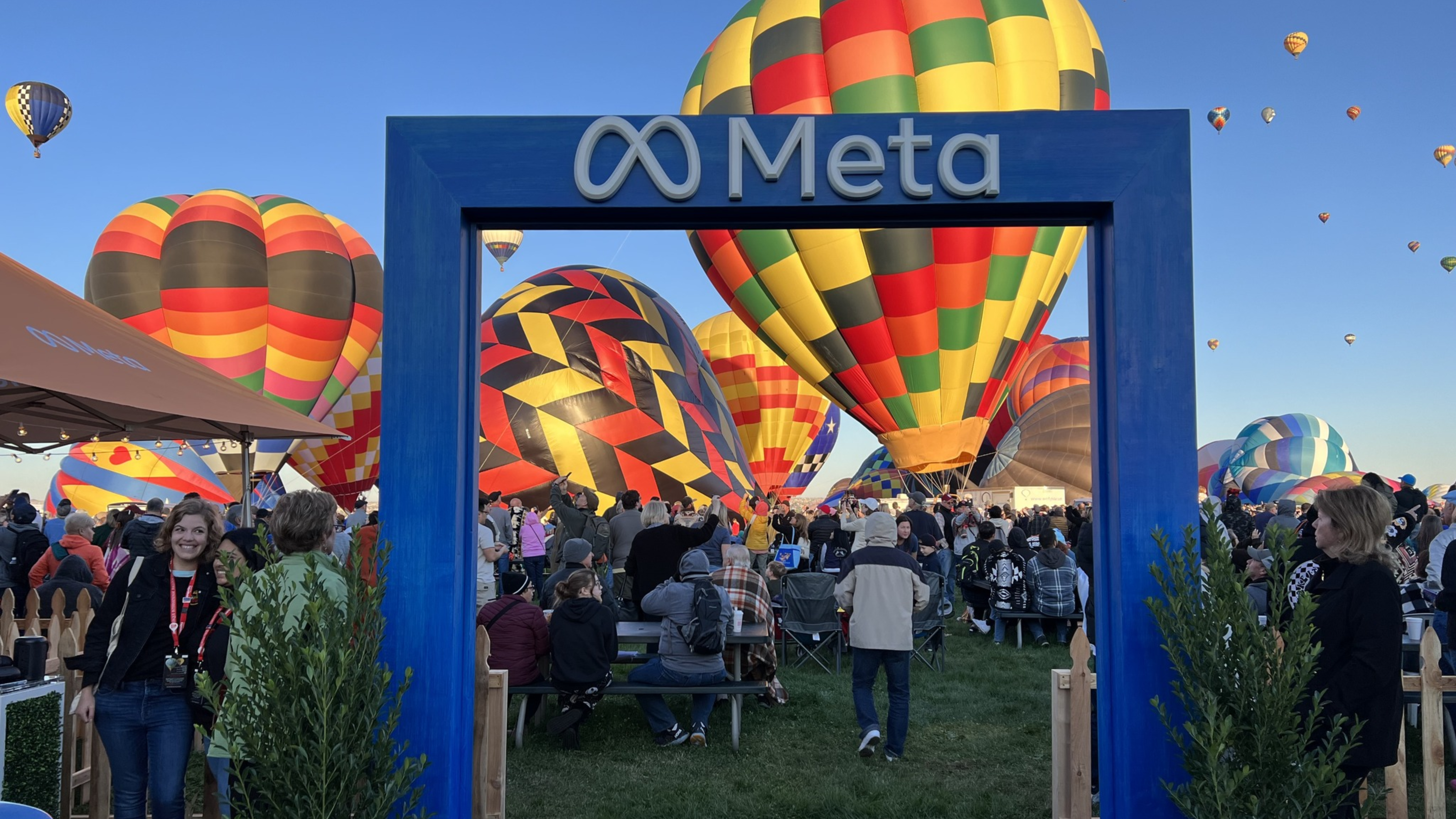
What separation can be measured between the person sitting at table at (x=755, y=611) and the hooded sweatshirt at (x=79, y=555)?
470 centimetres

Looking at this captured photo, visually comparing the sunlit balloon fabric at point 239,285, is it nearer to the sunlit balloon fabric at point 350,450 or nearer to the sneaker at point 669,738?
the sunlit balloon fabric at point 350,450

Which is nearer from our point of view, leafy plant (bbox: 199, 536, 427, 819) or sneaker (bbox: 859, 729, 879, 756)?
leafy plant (bbox: 199, 536, 427, 819)

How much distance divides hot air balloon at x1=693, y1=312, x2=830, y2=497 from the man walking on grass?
26311 millimetres

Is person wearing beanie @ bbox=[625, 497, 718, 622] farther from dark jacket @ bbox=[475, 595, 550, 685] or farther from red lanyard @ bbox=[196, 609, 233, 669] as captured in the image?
red lanyard @ bbox=[196, 609, 233, 669]

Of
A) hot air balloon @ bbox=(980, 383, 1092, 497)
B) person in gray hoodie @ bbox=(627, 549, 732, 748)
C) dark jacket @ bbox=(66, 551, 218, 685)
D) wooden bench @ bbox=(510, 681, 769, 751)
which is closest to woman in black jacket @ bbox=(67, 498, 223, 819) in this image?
dark jacket @ bbox=(66, 551, 218, 685)

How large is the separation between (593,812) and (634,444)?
14.2 meters

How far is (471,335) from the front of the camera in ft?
13.6

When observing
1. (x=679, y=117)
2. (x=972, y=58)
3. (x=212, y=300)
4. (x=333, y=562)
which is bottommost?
(x=333, y=562)

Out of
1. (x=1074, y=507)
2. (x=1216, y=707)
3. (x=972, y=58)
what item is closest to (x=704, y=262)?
(x=972, y=58)

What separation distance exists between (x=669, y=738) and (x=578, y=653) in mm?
777

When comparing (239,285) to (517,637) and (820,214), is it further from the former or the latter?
(820,214)

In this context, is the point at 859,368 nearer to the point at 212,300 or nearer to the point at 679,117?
the point at 212,300

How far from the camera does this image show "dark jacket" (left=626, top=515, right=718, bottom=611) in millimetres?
8828

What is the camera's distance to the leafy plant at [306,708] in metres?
3.27
